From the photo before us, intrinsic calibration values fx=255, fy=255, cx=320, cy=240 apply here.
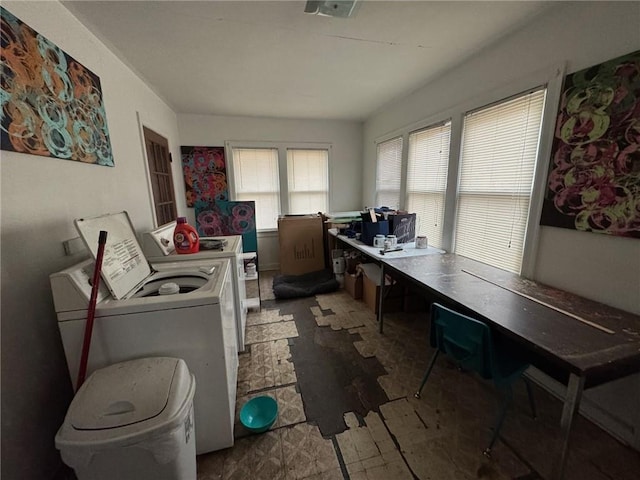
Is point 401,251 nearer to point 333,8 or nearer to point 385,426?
point 385,426

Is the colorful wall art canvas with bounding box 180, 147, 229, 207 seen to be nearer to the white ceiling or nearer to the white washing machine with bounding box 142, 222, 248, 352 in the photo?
the white ceiling

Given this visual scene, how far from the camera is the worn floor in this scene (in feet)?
4.32

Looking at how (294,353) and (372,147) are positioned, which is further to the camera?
(372,147)

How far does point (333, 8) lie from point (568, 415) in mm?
2334

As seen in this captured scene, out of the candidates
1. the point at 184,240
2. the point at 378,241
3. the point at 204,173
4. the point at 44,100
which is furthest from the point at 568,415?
the point at 204,173

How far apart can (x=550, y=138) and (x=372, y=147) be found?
267cm

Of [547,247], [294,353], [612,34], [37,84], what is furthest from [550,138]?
[37,84]

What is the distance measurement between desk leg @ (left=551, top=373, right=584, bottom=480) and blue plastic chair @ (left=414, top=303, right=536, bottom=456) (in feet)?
0.86

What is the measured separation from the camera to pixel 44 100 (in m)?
1.29

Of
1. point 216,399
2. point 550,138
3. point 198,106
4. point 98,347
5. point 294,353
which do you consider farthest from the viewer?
point 198,106

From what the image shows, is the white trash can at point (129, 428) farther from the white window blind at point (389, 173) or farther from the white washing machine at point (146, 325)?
the white window blind at point (389, 173)

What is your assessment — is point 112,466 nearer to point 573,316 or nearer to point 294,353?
point 294,353

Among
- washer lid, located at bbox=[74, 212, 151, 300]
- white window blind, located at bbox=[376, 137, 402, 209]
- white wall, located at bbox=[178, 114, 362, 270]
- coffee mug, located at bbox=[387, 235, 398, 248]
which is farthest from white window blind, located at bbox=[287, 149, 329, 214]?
washer lid, located at bbox=[74, 212, 151, 300]

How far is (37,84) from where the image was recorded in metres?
1.26
